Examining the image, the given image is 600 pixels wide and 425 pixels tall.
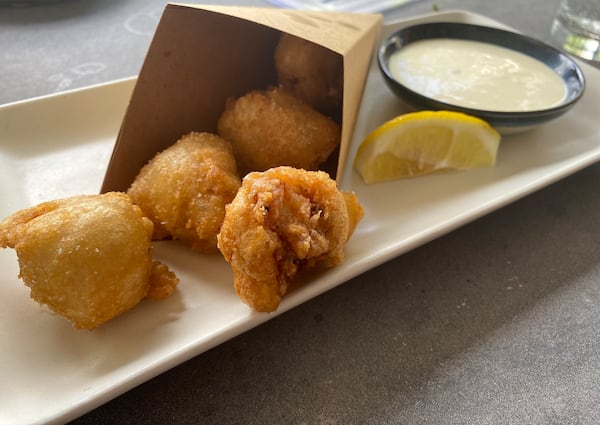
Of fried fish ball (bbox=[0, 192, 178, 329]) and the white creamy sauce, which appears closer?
fried fish ball (bbox=[0, 192, 178, 329])

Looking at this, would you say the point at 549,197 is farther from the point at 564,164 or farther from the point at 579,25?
the point at 579,25

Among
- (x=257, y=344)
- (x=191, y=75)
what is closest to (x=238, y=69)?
(x=191, y=75)

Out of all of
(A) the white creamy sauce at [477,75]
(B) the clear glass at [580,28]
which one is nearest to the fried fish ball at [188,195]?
(A) the white creamy sauce at [477,75]

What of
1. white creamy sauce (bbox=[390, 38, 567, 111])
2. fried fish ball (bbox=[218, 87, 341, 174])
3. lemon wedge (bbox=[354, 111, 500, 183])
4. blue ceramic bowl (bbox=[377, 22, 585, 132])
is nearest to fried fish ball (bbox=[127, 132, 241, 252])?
fried fish ball (bbox=[218, 87, 341, 174])

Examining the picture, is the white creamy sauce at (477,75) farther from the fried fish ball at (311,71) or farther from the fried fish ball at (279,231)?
the fried fish ball at (279,231)

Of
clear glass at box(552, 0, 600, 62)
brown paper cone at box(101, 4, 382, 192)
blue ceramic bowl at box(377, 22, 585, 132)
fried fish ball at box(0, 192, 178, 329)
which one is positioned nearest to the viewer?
fried fish ball at box(0, 192, 178, 329)

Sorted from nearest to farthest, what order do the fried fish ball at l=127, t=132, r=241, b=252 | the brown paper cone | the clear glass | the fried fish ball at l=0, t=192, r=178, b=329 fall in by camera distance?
the fried fish ball at l=0, t=192, r=178, b=329 → the fried fish ball at l=127, t=132, r=241, b=252 → the brown paper cone → the clear glass

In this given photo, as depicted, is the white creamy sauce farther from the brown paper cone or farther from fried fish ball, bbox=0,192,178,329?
fried fish ball, bbox=0,192,178,329
